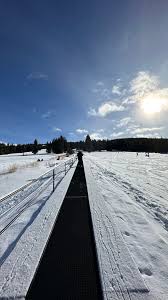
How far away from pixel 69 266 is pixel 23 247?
1246 millimetres

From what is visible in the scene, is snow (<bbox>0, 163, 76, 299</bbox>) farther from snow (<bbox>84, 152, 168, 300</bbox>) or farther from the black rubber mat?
snow (<bbox>84, 152, 168, 300</bbox>)

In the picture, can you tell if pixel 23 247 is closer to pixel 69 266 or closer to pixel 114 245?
pixel 69 266

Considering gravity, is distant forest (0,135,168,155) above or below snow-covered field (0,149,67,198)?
above

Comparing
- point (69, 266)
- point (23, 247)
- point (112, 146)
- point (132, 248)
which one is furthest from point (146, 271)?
point (112, 146)

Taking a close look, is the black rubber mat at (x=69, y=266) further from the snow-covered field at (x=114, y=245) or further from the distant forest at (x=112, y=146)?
the distant forest at (x=112, y=146)

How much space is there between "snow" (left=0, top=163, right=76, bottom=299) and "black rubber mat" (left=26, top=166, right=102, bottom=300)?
0.15 m

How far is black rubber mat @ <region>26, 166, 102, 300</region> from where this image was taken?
3053 millimetres

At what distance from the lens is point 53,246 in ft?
14.7

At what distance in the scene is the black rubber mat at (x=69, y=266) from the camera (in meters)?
3.05

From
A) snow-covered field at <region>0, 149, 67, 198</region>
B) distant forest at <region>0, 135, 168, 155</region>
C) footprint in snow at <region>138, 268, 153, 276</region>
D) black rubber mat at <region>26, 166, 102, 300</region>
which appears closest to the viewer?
black rubber mat at <region>26, 166, 102, 300</region>

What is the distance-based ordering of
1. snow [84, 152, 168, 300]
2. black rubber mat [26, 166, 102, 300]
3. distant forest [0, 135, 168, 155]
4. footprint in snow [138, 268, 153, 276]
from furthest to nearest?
distant forest [0, 135, 168, 155] < footprint in snow [138, 268, 153, 276] < snow [84, 152, 168, 300] < black rubber mat [26, 166, 102, 300]

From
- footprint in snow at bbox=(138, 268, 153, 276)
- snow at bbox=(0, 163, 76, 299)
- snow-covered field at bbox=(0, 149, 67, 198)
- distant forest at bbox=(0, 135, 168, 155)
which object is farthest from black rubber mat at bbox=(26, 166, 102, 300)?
distant forest at bbox=(0, 135, 168, 155)

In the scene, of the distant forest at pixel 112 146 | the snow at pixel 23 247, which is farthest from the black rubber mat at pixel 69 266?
the distant forest at pixel 112 146

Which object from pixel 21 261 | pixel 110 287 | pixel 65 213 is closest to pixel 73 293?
pixel 110 287
